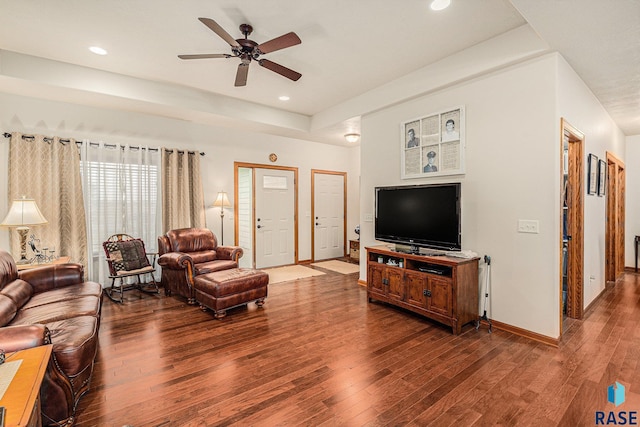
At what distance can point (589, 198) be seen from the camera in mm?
3701

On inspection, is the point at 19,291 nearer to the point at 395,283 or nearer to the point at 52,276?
the point at 52,276

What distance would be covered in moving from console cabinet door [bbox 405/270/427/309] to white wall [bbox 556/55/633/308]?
76.6 inches

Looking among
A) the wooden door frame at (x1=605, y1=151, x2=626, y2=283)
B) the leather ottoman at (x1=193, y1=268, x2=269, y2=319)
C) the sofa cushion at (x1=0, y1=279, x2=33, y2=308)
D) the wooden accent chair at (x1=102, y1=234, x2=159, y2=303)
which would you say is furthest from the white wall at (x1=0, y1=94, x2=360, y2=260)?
the wooden door frame at (x1=605, y1=151, x2=626, y2=283)

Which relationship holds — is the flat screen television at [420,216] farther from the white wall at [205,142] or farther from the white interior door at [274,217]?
the white wall at [205,142]

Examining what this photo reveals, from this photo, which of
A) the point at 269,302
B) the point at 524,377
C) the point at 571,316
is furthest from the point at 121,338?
the point at 571,316

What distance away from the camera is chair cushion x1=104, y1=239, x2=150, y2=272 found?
432 centimetres

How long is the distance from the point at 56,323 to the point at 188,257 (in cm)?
184

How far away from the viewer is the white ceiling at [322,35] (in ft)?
8.43

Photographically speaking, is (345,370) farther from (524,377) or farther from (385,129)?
(385,129)

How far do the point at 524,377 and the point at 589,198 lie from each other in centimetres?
262

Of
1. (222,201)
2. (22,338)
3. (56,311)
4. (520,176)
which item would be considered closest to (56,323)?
(56,311)

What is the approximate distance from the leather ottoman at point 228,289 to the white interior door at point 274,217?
2.21 m

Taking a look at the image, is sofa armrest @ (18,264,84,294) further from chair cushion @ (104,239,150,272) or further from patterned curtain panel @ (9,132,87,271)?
patterned curtain panel @ (9,132,87,271)

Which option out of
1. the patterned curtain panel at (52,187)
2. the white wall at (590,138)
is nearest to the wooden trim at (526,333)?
the white wall at (590,138)
